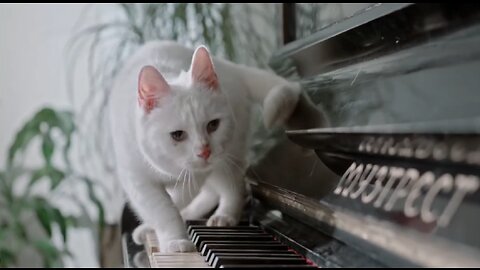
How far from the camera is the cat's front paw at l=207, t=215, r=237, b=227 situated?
3.37 feet

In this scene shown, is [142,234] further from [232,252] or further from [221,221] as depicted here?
[232,252]

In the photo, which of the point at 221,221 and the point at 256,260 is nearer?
the point at 256,260

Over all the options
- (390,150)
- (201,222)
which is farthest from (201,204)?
(390,150)

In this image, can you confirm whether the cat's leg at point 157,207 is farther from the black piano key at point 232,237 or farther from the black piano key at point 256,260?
the black piano key at point 256,260

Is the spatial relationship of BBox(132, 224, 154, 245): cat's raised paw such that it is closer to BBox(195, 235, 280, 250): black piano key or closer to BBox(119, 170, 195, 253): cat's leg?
BBox(119, 170, 195, 253): cat's leg

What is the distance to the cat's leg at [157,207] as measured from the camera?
0.96 meters

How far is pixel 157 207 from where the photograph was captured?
1.01 m

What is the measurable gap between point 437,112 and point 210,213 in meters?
0.72

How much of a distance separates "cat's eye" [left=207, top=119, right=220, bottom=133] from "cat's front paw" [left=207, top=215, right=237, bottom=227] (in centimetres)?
17

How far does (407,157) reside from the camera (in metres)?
0.55

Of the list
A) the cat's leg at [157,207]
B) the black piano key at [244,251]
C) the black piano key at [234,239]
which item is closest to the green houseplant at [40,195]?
the cat's leg at [157,207]

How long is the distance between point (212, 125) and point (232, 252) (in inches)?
10.5

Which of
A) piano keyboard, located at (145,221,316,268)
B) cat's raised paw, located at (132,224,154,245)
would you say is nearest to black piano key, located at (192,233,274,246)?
piano keyboard, located at (145,221,316,268)

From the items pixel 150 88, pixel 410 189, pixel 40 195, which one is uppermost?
pixel 150 88
